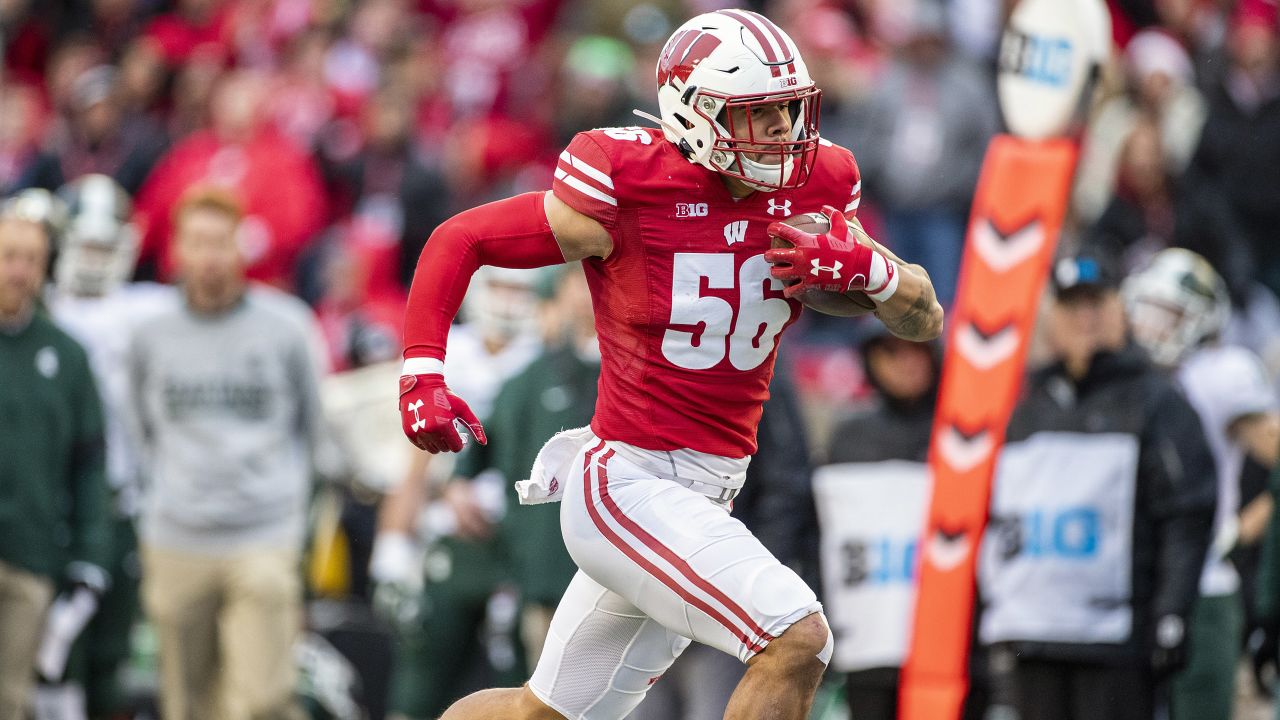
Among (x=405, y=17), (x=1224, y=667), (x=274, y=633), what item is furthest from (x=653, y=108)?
(x=1224, y=667)

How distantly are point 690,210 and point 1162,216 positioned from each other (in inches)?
231

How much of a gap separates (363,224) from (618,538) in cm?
734

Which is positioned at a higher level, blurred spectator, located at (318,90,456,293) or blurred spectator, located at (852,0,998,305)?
blurred spectator, located at (852,0,998,305)

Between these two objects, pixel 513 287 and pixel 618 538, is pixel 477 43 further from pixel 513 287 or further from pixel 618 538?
pixel 618 538

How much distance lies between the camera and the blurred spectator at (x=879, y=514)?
7004 mm

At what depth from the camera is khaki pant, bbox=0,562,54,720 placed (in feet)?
23.4

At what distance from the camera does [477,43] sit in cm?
1264

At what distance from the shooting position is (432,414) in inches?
173

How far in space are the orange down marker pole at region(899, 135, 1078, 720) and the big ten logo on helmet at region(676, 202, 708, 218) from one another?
6.18 feet

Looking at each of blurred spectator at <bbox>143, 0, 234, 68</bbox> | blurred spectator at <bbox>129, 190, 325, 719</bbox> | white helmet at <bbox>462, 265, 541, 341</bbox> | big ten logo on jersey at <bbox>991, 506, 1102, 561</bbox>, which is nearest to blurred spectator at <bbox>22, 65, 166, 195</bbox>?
blurred spectator at <bbox>143, 0, 234, 68</bbox>

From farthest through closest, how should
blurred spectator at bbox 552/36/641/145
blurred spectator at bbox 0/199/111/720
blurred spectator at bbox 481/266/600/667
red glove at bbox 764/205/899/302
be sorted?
blurred spectator at bbox 552/36/641/145, blurred spectator at bbox 481/266/600/667, blurred spectator at bbox 0/199/111/720, red glove at bbox 764/205/899/302

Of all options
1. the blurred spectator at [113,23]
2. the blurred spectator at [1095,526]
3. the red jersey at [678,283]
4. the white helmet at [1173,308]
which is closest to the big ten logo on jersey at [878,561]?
the blurred spectator at [1095,526]

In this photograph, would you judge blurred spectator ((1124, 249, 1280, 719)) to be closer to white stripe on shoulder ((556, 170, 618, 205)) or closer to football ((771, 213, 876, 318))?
football ((771, 213, 876, 318))

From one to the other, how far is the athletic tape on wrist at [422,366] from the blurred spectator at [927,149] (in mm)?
6124
